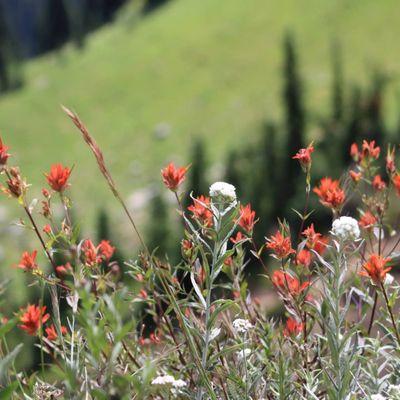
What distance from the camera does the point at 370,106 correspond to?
58.4 meters

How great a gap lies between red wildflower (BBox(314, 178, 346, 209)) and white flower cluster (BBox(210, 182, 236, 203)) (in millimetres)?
622

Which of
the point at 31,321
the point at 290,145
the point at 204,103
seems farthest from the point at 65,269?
the point at 204,103

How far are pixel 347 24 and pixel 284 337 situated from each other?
83.9 metres

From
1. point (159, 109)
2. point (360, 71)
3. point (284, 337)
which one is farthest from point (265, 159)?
point (284, 337)

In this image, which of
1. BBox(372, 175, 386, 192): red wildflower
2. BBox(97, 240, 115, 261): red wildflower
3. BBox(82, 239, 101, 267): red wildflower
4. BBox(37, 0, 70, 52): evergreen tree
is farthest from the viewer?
BBox(37, 0, 70, 52): evergreen tree

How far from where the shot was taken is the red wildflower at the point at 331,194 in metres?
3.08

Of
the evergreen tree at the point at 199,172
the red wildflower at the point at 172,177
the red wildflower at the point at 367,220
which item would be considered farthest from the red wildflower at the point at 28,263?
the evergreen tree at the point at 199,172

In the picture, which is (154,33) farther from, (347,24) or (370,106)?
(370,106)

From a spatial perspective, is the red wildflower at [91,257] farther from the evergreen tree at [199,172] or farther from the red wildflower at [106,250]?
the evergreen tree at [199,172]

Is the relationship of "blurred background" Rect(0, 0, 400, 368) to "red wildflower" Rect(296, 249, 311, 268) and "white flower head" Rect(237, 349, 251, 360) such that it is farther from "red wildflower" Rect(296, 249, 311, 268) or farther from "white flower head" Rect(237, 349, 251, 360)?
"white flower head" Rect(237, 349, 251, 360)

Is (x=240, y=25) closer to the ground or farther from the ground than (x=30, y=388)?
closer to the ground

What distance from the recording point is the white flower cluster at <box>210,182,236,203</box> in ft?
8.35

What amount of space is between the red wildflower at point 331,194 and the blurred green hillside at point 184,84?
64398 mm

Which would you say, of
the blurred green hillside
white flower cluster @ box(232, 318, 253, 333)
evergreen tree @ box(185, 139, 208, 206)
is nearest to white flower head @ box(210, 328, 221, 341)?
white flower cluster @ box(232, 318, 253, 333)
